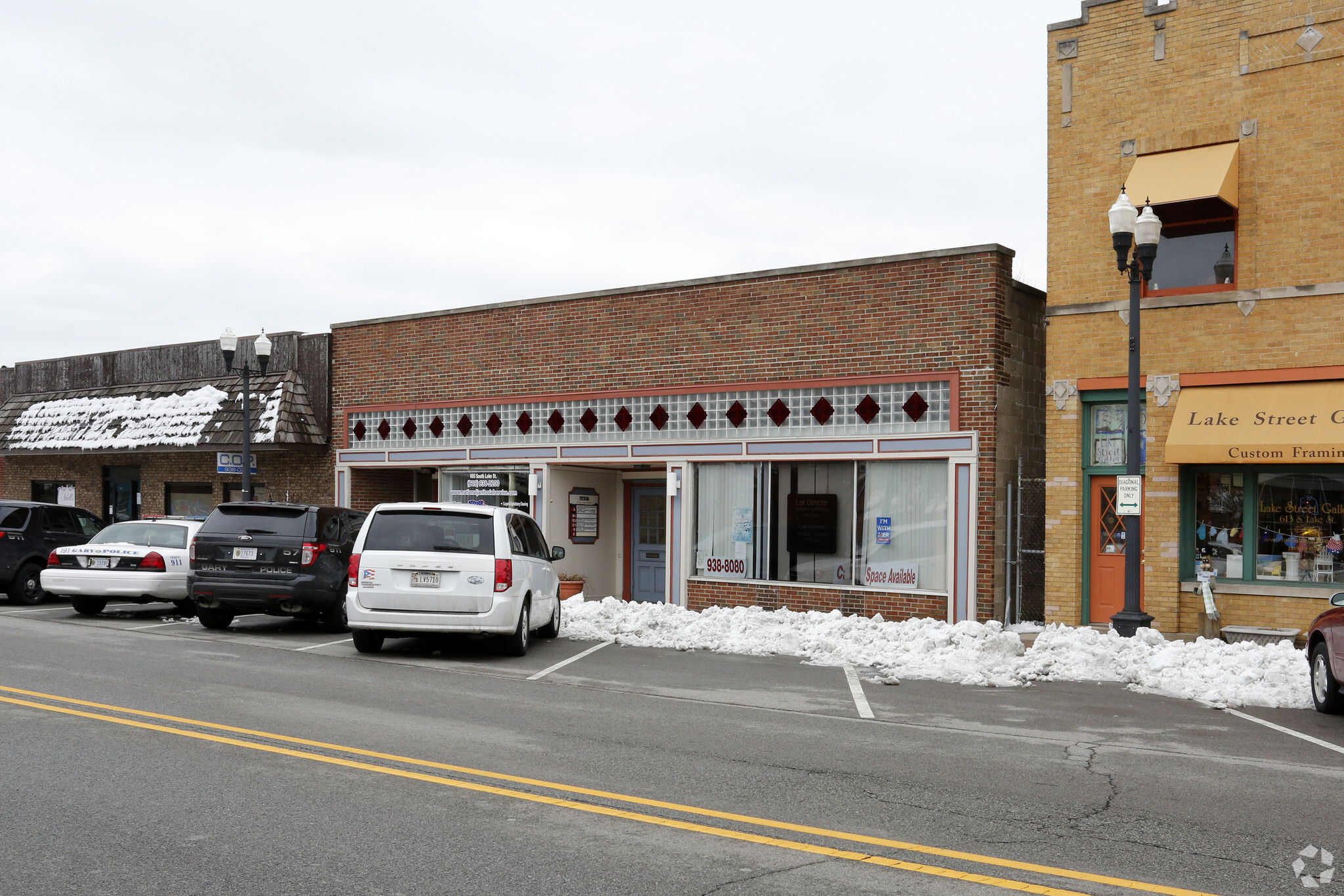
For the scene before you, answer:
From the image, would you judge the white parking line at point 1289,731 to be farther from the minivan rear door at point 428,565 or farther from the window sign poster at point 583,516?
the window sign poster at point 583,516

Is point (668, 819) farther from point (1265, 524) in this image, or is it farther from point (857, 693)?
point (1265, 524)

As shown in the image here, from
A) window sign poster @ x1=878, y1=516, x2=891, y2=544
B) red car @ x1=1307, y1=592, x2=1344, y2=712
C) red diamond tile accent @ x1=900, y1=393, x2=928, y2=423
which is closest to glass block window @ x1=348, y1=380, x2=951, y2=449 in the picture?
red diamond tile accent @ x1=900, y1=393, x2=928, y2=423

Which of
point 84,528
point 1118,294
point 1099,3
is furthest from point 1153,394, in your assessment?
point 84,528

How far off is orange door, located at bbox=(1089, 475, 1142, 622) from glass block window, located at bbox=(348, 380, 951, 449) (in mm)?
2216

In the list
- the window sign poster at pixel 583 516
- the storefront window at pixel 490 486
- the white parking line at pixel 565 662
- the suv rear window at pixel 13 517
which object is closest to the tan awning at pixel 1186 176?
the white parking line at pixel 565 662

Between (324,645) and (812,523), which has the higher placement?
(812,523)

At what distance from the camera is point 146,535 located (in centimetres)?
1759

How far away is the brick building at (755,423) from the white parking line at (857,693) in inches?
154

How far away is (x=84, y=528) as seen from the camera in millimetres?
20562

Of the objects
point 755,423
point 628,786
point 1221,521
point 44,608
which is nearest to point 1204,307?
point 1221,521

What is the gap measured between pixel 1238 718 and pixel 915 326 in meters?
7.77

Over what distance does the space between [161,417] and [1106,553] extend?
20.3 meters

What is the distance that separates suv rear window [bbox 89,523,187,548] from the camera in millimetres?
17422

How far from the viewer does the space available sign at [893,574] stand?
16.6 metres
